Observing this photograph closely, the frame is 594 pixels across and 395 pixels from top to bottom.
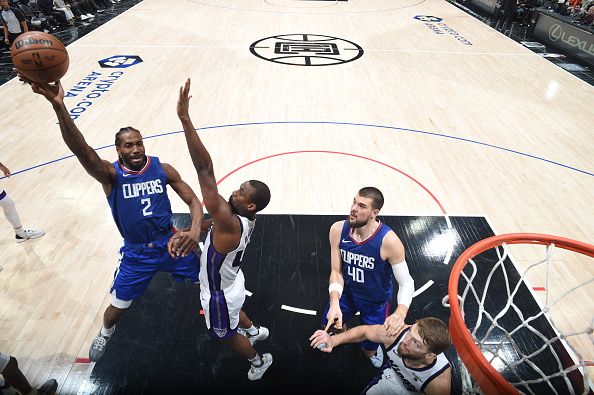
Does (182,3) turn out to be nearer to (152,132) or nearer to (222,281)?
(152,132)

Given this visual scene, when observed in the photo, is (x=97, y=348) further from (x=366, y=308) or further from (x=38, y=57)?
(x=38, y=57)

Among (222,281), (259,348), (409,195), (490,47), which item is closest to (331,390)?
(259,348)

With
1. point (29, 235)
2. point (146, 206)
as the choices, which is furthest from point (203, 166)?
point (29, 235)

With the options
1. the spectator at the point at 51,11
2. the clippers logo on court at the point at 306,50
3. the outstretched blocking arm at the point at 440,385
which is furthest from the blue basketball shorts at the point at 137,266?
the spectator at the point at 51,11

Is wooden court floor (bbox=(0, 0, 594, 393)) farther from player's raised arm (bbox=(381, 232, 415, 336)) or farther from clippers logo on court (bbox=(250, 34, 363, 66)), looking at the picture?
player's raised arm (bbox=(381, 232, 415, 336))

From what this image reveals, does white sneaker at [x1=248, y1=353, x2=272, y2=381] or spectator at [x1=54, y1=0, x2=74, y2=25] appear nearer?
white sneaker at [x1=248, y1=353, x2=272, y2=381]

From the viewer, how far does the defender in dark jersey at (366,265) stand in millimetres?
2771

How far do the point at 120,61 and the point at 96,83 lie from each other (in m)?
1.45

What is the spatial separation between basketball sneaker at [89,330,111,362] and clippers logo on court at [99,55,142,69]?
7575 millimetres

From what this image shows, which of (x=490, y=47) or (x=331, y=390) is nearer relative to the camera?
(x=331, y=390)

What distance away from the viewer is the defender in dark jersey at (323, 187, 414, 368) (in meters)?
2.77

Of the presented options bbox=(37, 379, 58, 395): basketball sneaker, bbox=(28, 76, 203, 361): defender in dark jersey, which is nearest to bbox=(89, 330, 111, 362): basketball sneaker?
bbox=(28, 76, 203, 361): defender in dark jersey

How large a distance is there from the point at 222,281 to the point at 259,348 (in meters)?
0.97

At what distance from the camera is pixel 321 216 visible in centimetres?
484
